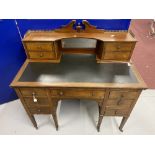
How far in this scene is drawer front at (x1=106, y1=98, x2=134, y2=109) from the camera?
1208 millimetres

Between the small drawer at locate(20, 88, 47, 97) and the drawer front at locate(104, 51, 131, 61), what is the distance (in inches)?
26.6

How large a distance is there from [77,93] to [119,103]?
41 centimetres

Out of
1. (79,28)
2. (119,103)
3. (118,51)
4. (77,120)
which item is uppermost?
(79,28)

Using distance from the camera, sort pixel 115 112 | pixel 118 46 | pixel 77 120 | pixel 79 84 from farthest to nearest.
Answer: pixel 77 120 < pixel 115 112 < pixel 118 46 < pixel 79 84

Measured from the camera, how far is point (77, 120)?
5.54ft

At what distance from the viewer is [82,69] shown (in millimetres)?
1241

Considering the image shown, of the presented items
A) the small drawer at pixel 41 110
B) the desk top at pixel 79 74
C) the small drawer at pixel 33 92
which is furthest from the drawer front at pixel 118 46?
the small drawer at pixel 41 110

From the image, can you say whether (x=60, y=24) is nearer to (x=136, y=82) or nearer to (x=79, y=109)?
(x=136, y=82)

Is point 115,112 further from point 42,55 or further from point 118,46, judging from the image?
point 42,55

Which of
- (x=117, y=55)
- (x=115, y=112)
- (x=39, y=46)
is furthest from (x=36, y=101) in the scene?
(x=117, y=55)

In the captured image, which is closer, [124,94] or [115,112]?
[124,94]

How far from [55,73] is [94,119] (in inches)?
34.4

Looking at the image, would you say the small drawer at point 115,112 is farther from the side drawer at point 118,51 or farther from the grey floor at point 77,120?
the side drawer at point 118,51

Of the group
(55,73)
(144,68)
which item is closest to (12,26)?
(55,73)
